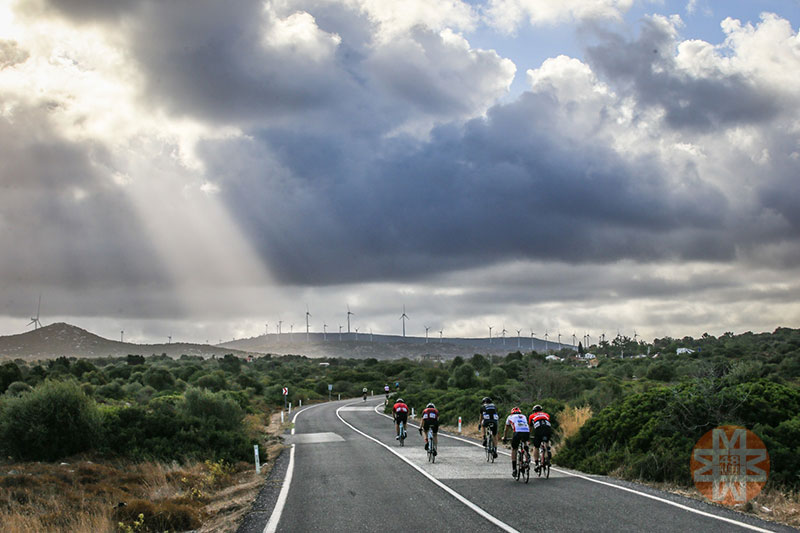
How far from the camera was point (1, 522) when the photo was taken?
1444 cm

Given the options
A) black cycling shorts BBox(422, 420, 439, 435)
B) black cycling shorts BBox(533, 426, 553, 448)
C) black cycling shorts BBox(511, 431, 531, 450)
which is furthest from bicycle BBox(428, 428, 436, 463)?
black cycling shorts BBox(511, 431, 531, 450)

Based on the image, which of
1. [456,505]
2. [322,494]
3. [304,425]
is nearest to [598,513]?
[456,505]

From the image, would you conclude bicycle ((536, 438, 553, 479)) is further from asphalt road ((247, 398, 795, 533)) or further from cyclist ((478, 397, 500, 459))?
cyclist ((478, 397, 500, 459))

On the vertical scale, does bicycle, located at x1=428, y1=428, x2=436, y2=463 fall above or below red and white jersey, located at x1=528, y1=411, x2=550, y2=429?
below

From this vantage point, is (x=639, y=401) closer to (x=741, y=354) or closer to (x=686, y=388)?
(x=686, y=388)

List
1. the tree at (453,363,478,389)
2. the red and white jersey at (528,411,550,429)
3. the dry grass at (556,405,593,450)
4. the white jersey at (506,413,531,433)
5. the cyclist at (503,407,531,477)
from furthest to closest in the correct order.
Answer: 1. the tree at (453,363,478,389)
2. the dry grass at (556,405,593,450)
3. the red and white jersey at (528,411,550,429)
4. the white jersey at (506,413,531,433)
5. the cyclist at (503,407,531,477)

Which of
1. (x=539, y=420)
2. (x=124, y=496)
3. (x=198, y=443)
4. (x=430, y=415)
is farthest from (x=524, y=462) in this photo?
(x=198, y=443)

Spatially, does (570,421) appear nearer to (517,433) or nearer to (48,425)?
(517,433)

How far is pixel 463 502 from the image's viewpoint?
1334 centimetres

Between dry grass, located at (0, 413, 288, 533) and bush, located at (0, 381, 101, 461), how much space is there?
125 centimetres

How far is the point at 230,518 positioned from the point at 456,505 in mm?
4633

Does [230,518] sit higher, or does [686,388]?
[686,388]

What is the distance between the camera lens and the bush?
2631 cm

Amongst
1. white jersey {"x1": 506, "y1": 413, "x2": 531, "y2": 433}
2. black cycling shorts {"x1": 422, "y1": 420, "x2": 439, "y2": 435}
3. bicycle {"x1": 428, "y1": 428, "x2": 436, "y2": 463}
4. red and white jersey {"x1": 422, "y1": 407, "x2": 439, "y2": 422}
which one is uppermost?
white jersey {"x1": 506, "y1": 413, "x2": 531, "y2": 433}
